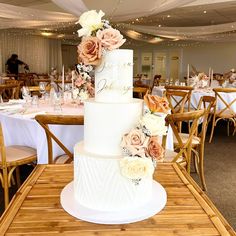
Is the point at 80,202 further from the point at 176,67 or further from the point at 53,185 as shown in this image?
the point at 176,67

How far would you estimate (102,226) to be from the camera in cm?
104

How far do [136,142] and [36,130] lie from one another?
1755 mm

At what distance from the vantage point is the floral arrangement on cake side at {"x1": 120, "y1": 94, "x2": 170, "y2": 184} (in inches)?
41.4

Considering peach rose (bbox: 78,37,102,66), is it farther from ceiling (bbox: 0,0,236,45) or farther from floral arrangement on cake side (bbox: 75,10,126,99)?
ceiling (bbox: 0,0,236,45)

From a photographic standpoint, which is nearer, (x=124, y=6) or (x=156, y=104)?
(x=156, y=104)

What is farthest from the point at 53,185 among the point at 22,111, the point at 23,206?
the point at 22,111

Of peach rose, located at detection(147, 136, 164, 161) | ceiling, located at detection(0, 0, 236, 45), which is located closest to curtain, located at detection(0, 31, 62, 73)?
ceiling, located at detection(0, 0, 236, 45)

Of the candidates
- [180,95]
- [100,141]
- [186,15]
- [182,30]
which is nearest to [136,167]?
[100,141]

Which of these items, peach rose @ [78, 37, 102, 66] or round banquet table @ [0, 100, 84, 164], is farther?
round banquet table @ [0, 100, 84, 164]

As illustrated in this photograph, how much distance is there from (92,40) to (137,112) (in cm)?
31

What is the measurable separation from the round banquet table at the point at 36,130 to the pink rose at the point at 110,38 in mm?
1493

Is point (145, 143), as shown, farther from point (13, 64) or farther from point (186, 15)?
point (13, 64)

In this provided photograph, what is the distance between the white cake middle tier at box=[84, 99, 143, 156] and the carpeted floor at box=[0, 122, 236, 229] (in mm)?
1646

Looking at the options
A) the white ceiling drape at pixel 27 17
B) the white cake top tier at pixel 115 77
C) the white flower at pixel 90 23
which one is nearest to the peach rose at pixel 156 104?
the white cake top tier at pixel 115 77
